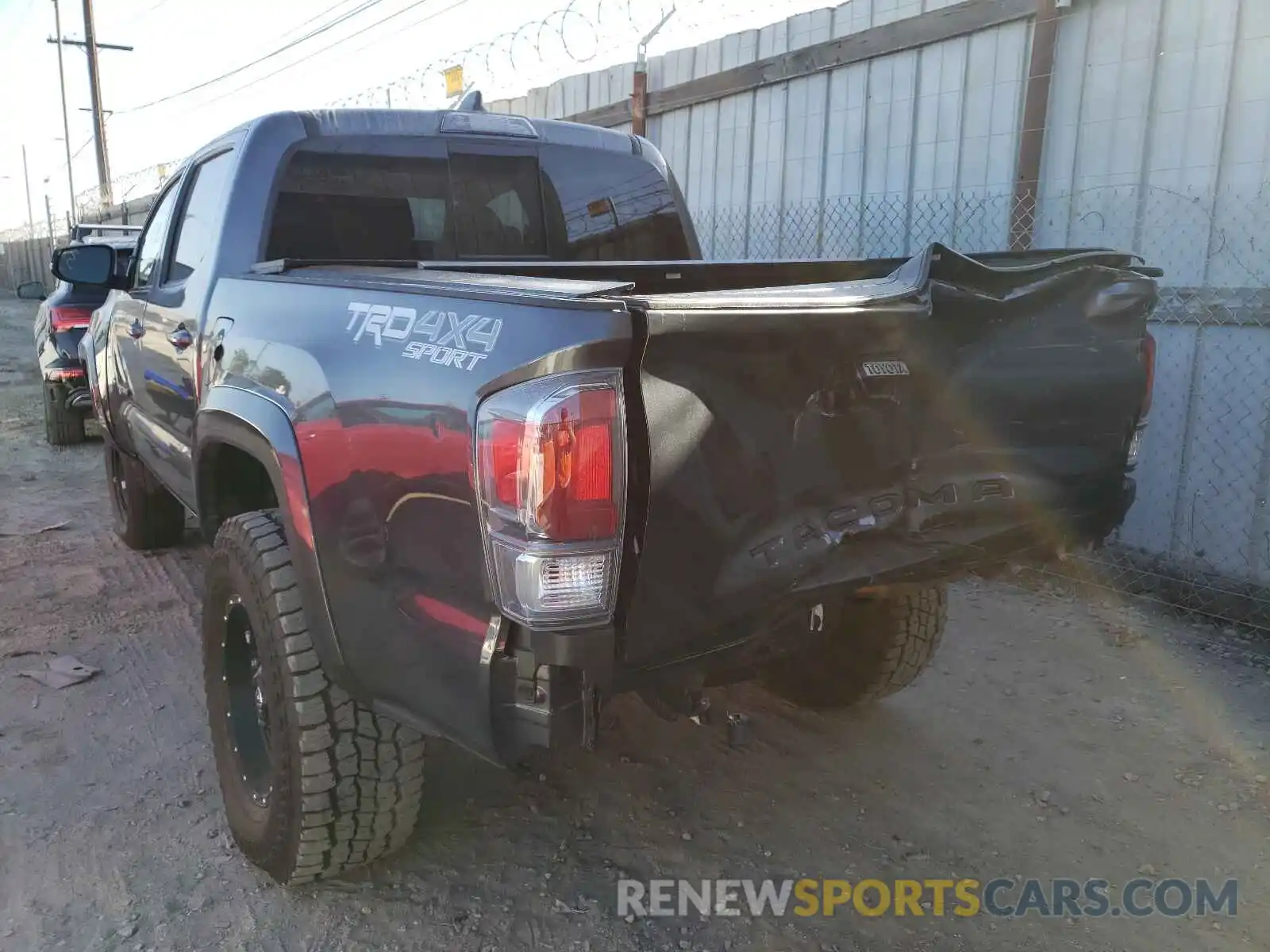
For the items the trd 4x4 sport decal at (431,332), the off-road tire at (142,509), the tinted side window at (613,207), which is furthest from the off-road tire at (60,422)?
the trd 4x4 sport decal at (431,332)

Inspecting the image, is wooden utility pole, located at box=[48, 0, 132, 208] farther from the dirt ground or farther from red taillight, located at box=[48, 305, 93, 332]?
the dirt ground

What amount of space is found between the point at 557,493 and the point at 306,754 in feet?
3.68

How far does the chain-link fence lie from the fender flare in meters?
3.79

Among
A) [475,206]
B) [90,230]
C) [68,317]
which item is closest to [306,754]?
[475,206]

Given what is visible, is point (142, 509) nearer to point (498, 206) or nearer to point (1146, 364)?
point (498, 206)

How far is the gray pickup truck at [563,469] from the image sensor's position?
1862 mm

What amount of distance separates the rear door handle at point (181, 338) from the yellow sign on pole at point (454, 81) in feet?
20.4

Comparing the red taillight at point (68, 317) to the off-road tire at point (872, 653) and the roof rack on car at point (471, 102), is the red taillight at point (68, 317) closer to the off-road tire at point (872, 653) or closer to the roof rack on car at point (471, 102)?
the roof rack on car at point (471, 102)

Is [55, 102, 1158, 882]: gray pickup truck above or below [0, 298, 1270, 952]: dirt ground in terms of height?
above

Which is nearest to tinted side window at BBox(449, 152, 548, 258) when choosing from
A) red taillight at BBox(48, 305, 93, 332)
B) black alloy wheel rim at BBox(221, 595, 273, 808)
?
black alloy wheel rim at BBox(221, 595, 273, 808)

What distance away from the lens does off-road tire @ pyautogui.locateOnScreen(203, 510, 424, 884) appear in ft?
Answer: 7.99

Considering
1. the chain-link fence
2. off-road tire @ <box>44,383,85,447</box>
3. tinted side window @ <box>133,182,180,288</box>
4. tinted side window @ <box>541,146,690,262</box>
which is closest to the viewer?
tinted side window @ <box>541,146,690,262</box>

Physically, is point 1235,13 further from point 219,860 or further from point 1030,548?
point 219,860

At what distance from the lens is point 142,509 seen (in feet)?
17.9
